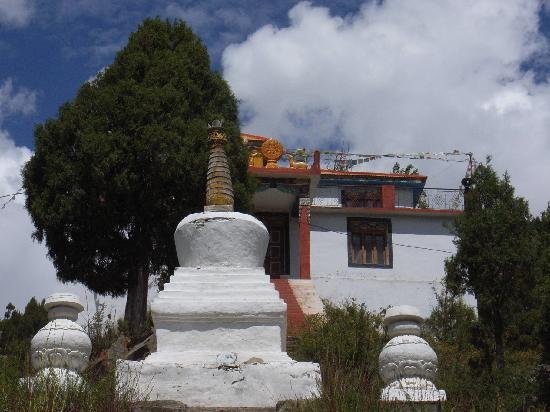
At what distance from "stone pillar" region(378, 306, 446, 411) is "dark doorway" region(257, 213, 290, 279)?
17877mm

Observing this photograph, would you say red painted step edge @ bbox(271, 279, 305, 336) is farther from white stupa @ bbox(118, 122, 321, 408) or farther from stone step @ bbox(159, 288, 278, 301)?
stone step @ bbox(159, 288, 278, 301)

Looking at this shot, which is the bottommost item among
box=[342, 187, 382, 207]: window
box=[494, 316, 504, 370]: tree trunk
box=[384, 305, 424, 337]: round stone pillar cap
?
box=[384, 305, 424, 337]: round stone pillar cap

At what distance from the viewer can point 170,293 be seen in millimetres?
10438

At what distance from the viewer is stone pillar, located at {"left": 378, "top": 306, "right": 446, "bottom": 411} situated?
25.5 feet

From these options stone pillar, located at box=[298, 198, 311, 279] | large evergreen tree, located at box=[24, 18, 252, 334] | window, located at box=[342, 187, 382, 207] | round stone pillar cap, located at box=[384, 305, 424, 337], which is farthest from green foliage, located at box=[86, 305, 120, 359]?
window, located at box=[342, 187, 382, 207]

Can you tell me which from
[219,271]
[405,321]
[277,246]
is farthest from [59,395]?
[277,246]

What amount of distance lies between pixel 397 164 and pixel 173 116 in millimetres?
17666

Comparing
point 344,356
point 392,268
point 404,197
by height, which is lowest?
point 344,356

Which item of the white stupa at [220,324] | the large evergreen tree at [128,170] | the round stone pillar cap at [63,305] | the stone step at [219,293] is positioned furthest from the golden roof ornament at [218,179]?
the large evergreen tree at [128,170]

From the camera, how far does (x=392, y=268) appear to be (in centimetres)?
2698

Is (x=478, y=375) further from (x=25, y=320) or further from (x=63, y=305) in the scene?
(x=25, y=320)

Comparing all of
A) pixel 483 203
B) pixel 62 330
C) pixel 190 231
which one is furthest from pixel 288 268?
pixel 62 330

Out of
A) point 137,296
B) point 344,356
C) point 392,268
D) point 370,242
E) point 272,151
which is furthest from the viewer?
point 370,242

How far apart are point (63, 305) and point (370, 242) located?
19423mm
